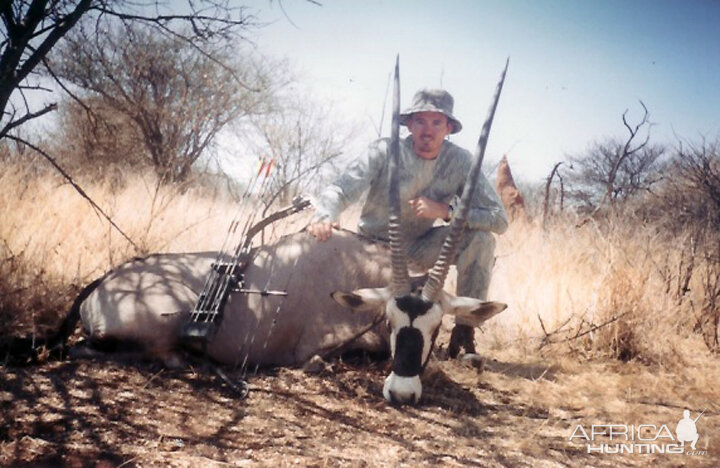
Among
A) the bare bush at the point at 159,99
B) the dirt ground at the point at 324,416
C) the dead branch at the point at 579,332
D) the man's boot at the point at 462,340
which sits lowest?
the dirt ground at the point at 324,416

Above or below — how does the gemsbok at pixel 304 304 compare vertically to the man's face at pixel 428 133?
below

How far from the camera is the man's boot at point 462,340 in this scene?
3.29 metres

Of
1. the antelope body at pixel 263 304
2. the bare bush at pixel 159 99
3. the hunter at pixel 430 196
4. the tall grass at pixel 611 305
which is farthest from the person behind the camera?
the bare bush at pixel 159 99

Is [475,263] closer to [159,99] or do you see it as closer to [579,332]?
[579,332]

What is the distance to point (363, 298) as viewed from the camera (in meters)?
2.83

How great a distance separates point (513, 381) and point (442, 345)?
0.68m

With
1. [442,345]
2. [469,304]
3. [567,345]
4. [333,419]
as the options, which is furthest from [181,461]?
[567,345]

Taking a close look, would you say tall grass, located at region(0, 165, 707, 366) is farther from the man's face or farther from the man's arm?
the man's arm

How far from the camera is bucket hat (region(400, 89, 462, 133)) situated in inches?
139

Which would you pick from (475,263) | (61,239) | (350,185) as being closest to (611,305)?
(475,263)

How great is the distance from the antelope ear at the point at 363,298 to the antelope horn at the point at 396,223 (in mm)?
87

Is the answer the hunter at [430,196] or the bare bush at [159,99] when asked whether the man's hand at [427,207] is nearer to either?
the hunter at [430,196]

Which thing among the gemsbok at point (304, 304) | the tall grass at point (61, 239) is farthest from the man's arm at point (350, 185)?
the tall grass at point (61, 239)

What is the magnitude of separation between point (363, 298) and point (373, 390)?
515mm
